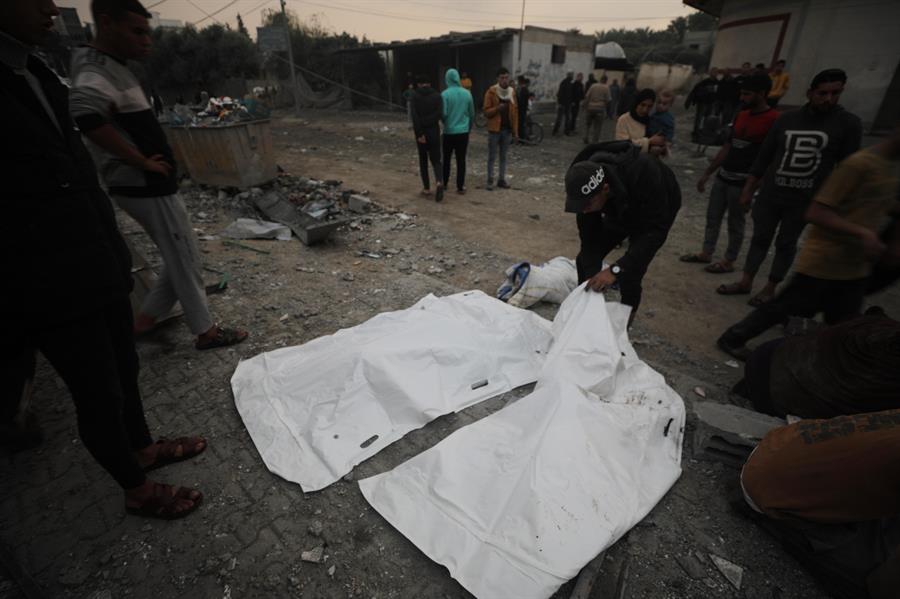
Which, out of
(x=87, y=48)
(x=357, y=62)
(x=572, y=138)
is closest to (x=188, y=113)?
(x=87, y=48)

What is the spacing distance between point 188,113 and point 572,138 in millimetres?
9898

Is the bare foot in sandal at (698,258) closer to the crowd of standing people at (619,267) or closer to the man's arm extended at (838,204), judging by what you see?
A: the crowd of standing people at (619,267)

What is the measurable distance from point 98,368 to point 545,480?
1.63 m

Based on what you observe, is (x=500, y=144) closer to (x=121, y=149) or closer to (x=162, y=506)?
(x=121, y=149)

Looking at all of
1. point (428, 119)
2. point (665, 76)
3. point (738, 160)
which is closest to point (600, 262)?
point (738, 160)

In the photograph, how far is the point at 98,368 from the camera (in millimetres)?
1325

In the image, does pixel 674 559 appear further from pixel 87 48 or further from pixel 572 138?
pixel 572 138

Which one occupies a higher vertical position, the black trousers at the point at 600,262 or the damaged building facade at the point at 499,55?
the damaged building facade at the point at 499,55

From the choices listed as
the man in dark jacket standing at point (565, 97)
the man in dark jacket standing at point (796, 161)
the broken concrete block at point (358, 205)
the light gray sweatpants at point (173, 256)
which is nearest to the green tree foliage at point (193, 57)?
the man in dark jacket standing at point (565, 97)

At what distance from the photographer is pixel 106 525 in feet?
5.35

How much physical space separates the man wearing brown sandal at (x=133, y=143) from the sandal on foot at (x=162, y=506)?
46.9 inches

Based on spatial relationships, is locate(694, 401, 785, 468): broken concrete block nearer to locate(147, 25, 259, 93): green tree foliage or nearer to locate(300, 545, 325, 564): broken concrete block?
locate(300, 545, 325, 564): broken concrete block

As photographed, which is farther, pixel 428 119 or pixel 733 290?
pixel 428 119

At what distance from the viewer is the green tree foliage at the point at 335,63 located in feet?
77.7
